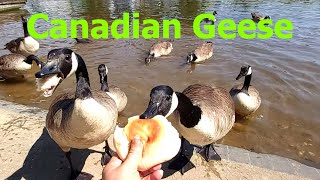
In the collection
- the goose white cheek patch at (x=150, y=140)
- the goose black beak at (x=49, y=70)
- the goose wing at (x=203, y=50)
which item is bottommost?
the goose wing at (x=203, y=50)

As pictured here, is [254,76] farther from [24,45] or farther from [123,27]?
[123,27]

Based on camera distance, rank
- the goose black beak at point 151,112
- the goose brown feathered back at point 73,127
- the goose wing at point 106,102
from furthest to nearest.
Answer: the goose wing at point 106,102 < the goose brown feathered back at point 73,127 < the goose black beak at point 151,112

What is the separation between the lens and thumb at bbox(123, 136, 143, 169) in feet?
8.18

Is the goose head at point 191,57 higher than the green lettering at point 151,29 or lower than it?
lower

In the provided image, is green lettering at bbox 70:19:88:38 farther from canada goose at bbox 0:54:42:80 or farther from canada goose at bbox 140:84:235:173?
canada goose at bbox 140:84:235:173

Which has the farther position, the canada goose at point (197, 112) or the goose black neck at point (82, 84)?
the goose black neck at point (82, 84)

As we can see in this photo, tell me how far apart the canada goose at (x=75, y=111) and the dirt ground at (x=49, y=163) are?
0.39m

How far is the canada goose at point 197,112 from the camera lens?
3326mm

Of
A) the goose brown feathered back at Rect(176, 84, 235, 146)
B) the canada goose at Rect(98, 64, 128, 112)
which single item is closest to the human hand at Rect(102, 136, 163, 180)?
the goose brown feathered back at Rect(176, 84, 235, 146)

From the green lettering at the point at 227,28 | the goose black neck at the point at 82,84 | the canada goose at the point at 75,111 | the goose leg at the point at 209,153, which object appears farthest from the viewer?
the green lettering at the point at 227,28

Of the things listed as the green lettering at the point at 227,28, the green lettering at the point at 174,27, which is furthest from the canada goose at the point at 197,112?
the green lettering at the point at 174,27

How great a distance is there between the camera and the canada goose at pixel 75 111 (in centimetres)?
346

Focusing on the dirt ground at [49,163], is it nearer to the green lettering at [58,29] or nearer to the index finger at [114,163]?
the index finger at [114,163]

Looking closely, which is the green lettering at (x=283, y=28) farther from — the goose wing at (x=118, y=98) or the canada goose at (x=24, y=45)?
the canada goose at (x=24, y=45)
